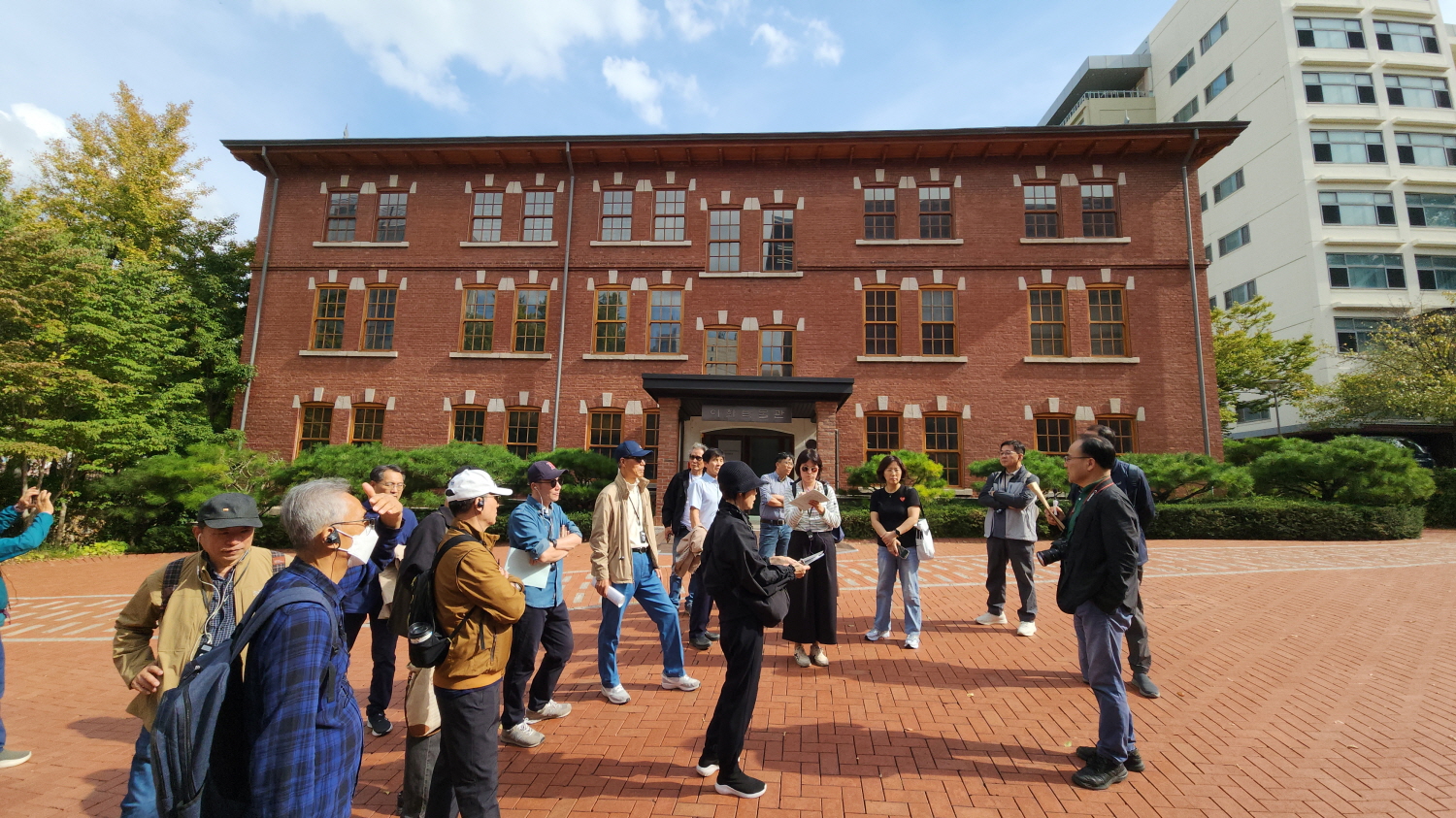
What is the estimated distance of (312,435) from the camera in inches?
731

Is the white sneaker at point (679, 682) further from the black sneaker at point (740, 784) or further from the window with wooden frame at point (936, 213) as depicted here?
the window with wooden frame at point (936, 213)

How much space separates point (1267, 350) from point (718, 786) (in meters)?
32.4

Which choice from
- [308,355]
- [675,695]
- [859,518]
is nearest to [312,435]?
[308,355]

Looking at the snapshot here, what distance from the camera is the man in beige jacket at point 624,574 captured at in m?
4.90

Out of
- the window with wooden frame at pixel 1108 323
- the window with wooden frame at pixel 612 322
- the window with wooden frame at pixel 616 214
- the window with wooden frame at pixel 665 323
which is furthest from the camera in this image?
the window with wooden frame at pixel 616 214

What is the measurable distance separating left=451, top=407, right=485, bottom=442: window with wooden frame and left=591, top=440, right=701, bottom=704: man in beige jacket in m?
14.7

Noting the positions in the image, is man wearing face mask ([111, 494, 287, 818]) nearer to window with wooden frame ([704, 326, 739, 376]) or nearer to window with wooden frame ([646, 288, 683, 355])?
window with wooden frame ([704, 326, 739, 376])

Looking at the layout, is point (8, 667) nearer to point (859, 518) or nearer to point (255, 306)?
point (859, 518)

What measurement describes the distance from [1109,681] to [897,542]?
2481 mm

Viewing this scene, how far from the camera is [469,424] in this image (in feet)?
60.8

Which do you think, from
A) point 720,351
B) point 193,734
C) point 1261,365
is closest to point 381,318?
point 720,351

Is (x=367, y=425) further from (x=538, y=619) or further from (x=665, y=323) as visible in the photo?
(x=538, y=619)

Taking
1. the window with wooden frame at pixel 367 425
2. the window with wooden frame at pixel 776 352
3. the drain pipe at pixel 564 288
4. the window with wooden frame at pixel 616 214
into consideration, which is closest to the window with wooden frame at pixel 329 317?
the window with wooden frame at pixel 367 425

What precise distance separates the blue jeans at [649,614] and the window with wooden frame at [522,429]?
13.9m
